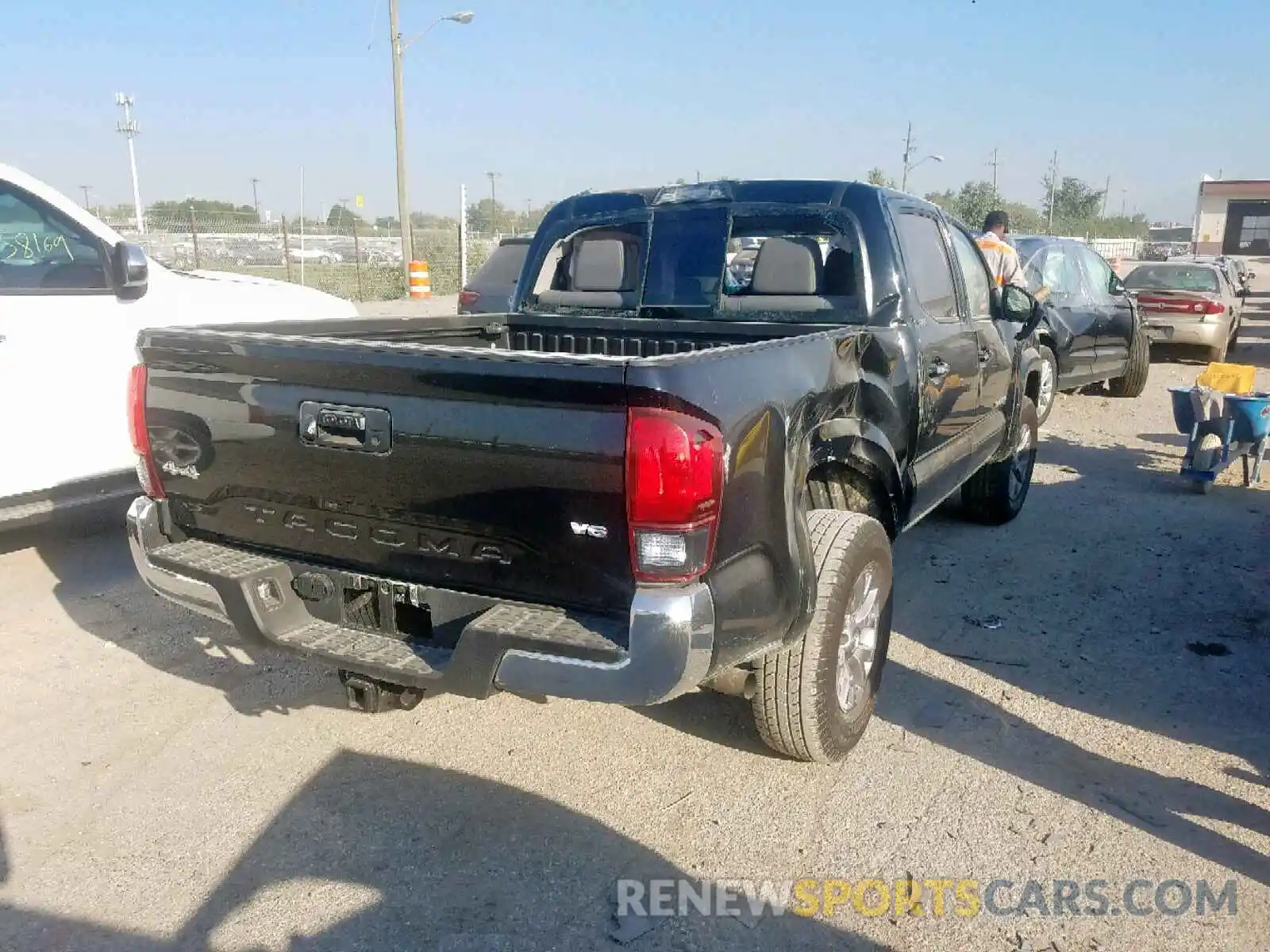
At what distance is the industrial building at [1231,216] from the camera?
5272cm

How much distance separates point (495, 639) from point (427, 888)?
29.7 inches

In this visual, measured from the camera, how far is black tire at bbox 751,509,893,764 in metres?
3.12

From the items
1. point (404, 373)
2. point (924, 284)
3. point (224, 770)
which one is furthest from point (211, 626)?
point (924, 284)

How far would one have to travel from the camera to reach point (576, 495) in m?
2.54

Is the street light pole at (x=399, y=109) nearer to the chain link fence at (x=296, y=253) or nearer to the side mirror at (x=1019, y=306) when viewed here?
the chain link fence at (x=296, y=253)

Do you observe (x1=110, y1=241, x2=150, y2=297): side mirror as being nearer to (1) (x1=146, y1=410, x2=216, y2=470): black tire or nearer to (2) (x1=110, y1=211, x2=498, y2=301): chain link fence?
(1) (x1=146, y1=410, x2=216, y2=470): black tire

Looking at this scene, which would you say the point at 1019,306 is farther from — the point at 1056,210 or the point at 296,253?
the point at 1056,210

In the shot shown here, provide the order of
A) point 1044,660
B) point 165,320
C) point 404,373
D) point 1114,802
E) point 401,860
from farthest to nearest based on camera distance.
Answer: point 165,320 < point 1044,660 < point 1114,802 < point 401,860 < point 404,373

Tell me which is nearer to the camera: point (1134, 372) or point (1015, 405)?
point (1015, 405)

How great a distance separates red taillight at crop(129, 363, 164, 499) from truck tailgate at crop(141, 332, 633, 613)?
0.06 meters

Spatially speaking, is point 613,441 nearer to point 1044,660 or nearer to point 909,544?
point 1044,660

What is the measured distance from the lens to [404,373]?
270cm

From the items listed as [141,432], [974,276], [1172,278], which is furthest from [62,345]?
[1172,278]

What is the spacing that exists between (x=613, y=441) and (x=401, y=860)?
1397 mm
